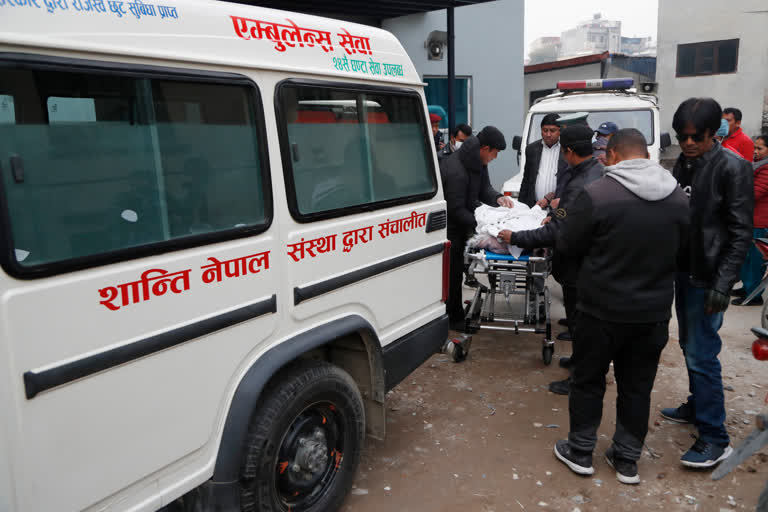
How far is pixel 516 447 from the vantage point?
376 centimetres

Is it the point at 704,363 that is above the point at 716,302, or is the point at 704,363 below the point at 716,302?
below

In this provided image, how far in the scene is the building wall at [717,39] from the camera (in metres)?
19.0

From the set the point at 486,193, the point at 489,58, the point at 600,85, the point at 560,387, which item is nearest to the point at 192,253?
the point at 560,387

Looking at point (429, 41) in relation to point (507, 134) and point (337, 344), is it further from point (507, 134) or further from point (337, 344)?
point (337, 344)

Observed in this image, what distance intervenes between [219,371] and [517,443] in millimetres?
2190

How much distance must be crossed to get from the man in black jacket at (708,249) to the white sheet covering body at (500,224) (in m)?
1.25

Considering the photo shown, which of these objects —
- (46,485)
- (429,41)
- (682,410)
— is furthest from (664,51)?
Result: (46,485)

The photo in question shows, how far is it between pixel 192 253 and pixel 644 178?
2.13 m

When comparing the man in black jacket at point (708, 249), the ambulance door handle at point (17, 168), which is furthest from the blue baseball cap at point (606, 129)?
the ambulance door handle at point (17, 168)

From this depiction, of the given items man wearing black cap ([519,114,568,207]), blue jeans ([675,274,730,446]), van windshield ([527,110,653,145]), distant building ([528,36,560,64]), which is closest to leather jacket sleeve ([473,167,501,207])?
man wearing black cap ([519,114,568,207])

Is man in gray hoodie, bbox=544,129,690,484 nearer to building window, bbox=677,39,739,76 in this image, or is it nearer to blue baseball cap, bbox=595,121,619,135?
blue baseball cap, bbox=595,121,619,135

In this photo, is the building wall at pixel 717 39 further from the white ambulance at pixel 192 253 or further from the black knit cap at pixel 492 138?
→ the white ambulance at pixel 192 253

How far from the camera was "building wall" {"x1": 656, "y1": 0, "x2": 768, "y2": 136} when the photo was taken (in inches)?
747

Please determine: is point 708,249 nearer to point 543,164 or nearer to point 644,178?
point 644,178
